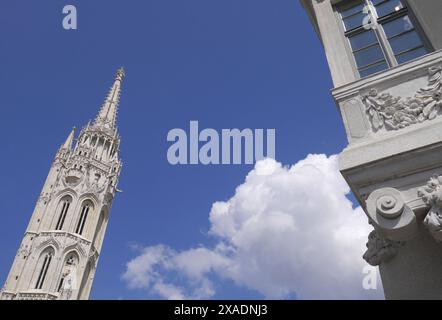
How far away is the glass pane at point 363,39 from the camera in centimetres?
602

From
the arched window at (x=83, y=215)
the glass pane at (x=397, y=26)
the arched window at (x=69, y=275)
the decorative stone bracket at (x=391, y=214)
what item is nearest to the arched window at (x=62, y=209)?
the arched window at (x=83, y=215)

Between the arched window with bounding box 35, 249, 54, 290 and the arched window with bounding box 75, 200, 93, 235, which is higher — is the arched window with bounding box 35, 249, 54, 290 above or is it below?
below

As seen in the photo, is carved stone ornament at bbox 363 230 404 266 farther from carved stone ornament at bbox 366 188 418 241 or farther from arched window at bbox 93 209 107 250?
arched window at bbox 93 209 107 250

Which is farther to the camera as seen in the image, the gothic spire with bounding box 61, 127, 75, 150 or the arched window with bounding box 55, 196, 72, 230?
the gothic spire with bounding box 61, 127, 75, 150

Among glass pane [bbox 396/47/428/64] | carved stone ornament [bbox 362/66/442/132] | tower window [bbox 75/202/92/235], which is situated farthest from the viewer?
tower window [bbox 75/202/92/235]

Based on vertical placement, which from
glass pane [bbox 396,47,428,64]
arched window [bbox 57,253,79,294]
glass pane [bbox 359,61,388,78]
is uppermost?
arched window [bbox 57,253,79,294]

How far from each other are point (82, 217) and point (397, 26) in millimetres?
54997

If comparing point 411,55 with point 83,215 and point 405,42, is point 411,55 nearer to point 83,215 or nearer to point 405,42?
point 405,42

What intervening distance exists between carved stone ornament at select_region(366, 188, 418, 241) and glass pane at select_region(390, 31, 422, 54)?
2818 mm

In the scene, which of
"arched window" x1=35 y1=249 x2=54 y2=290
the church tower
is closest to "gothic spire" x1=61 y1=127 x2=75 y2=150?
the church tower

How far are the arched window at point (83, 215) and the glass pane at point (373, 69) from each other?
53.7 m

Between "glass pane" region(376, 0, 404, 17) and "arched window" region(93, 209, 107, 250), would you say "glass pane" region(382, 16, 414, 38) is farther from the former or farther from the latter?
"arched window" region(93, 209, 107, 250)

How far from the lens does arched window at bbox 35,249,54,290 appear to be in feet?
150

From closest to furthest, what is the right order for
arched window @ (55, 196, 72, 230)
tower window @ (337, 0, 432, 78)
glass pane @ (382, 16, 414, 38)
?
tower window @ (337, 0, 432, 78) → glass pane @ (382, 16, 414, 38) → arched window @ (55, 196, 72, 230)
